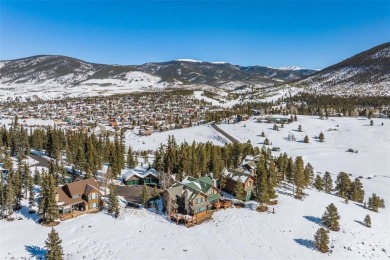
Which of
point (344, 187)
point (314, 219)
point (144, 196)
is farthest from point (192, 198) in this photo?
point (344, 187)

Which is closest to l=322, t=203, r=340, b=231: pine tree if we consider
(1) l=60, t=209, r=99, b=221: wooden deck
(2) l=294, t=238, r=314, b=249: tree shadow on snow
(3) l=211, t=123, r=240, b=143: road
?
(2) l=294, t=238, r=314, b=249: tree shadow on snow

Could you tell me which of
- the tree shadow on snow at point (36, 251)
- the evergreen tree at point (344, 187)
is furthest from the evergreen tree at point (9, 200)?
the evergreen tree at point (344, 187)

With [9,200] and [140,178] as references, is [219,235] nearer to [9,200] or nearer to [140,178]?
[140,178]

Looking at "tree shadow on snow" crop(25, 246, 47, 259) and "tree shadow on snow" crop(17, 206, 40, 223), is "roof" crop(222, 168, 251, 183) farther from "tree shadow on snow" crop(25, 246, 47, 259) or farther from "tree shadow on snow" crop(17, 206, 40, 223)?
"tree shadow on snow" crop(17, 206, 40, 223)

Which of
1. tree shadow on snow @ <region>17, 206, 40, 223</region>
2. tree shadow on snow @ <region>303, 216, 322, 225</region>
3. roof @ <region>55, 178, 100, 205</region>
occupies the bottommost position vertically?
tree shadow on snow @ <region>303, 216, 322, 225</region>

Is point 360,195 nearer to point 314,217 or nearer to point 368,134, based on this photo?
point 314,217

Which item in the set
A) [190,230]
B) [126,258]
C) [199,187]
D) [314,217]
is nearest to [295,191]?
[314,217]
